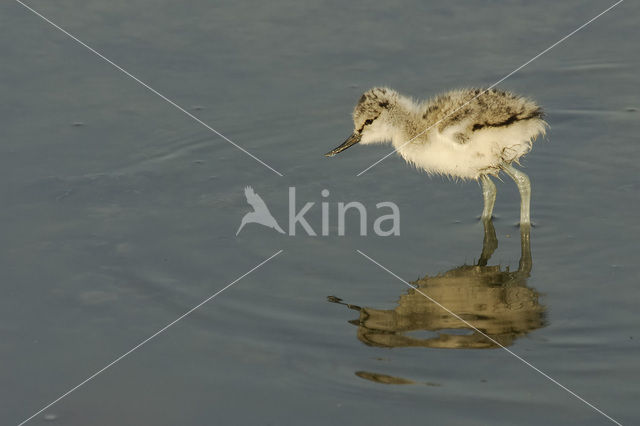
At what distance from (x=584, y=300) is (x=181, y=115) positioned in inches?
137

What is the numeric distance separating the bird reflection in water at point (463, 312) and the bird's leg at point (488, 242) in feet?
0.04

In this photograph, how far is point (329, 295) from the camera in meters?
5.56

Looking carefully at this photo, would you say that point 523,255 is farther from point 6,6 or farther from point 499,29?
point 6,6

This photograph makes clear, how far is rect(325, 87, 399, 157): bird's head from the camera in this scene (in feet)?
21.9

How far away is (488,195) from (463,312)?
1.24 meters

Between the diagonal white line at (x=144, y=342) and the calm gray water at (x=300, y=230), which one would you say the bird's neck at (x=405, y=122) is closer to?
the calm gray water at (x=300, y=230)

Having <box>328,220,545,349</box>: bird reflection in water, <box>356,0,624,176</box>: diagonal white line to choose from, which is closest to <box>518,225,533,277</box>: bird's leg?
<box>328,220,545,349</box>: bird reflection in water

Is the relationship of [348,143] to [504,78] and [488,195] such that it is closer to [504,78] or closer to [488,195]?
[488,195]

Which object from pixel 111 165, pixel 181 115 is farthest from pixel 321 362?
pixel 181 115

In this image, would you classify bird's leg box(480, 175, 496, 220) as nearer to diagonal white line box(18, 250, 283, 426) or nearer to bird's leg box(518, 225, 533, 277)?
bird's leg box(518, 225, 533, 277)

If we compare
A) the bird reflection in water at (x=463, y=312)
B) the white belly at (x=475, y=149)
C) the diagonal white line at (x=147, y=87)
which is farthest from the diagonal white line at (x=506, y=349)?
the diagonal white line at (x=147, y=87)

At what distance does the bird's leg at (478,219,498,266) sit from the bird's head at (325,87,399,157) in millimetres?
931

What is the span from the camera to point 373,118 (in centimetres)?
670

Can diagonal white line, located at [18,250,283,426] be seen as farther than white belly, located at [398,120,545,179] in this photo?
No
